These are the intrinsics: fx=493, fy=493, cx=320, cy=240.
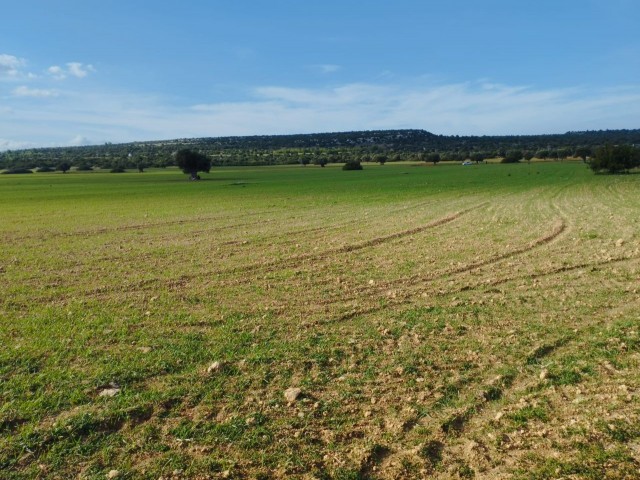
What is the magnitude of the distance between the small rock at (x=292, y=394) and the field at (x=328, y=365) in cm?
3

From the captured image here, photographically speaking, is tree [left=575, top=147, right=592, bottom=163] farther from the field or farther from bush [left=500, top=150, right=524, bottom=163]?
the field

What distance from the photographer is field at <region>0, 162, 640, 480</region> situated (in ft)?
17.3

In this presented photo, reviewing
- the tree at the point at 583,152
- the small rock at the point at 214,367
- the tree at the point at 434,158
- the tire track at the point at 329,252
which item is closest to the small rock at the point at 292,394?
the small rock at the point at 214,367

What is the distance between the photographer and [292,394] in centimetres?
658

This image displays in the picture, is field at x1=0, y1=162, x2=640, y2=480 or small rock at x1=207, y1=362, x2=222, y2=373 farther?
small rock at x1=207, y1=362, x2=222, y2=373

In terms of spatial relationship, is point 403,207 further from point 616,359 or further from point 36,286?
point 616,359

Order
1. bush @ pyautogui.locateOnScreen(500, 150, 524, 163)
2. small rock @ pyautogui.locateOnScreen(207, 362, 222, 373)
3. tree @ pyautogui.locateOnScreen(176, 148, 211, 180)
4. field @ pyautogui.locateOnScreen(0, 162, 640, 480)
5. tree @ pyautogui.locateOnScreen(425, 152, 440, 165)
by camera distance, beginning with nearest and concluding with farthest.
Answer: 1. field @ pyautogui.locateOnScreen(0, 162, 640, 480)
2. small rock @ pyautogui.locateOnScreen(207, 362, 222, 373)
3. tree @ pyautogui.locateOnScreen(176, 148, 211, 180)
4. bush @ pyautogui.locateOnScreen(500, 150, 524, 163)
5. tree @ pyautogui.locateOnScreen(425, 152, 440, 165)

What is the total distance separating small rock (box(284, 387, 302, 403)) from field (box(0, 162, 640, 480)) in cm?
3

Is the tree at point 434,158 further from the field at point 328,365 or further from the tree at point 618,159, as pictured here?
the field at point 328,365

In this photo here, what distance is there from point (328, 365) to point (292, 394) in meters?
1.17

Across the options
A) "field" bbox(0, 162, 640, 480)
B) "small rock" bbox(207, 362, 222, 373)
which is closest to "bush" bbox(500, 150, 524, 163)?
"field" bbox(0, 162, 640, 480)

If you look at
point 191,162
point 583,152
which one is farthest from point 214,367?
point 583,152

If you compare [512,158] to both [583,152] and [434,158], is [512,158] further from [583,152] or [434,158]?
[434,158]

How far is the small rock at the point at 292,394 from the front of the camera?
6513mm
